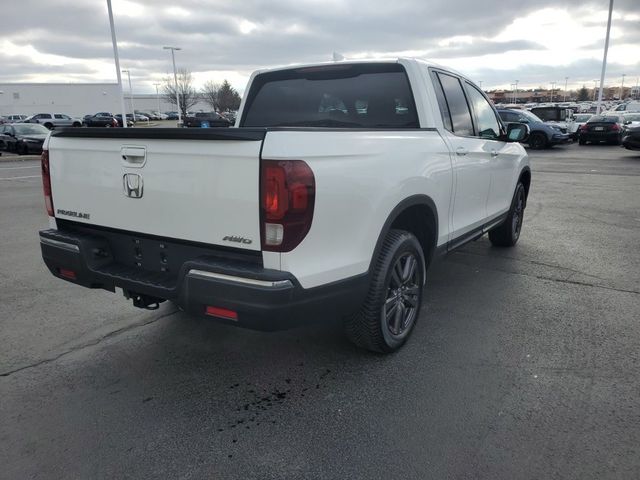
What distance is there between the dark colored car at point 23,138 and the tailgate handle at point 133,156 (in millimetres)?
22703

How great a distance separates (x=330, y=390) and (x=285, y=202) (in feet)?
4.31

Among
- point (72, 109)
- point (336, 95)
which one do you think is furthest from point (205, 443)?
point (72, 109)

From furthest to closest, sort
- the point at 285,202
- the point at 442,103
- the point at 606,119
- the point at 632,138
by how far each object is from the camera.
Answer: the point at 606,119, the point at 632,138, the point at 442,103, the point at 285,202

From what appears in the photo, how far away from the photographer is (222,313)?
2.68 meters

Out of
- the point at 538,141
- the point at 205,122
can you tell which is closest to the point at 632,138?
the point at 538,141

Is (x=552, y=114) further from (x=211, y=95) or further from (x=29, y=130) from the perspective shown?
(x=211, y=95)

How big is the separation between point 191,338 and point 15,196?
9.07 meters

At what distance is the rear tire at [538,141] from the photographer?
22.2m

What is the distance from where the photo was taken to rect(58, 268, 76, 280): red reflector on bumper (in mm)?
3327

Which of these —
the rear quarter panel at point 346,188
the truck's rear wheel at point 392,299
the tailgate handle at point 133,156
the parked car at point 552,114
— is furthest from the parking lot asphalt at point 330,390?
the parked car at point 552,114

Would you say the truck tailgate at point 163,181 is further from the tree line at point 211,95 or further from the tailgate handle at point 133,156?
the tree line at point 211,95

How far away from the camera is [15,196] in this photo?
10883 mm

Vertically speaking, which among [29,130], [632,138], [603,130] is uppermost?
[29,130]

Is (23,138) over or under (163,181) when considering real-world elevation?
under
